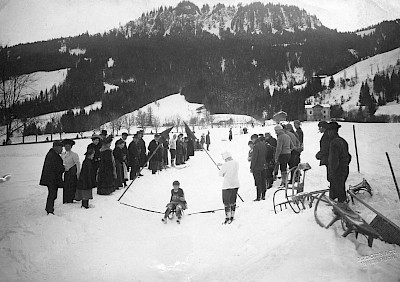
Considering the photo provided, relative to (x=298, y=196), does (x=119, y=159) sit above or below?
above

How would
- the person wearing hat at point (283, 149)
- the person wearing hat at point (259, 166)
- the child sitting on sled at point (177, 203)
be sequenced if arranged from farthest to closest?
the person wearing hat at point (283, 149) → the person wearing hat at point (259, 166) → the child sitting on sled at point (177, 203)

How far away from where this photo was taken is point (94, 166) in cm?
620

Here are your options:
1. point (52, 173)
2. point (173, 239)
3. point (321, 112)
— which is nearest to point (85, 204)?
point (52, 173)

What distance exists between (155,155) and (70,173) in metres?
3.10

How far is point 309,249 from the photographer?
302 cm

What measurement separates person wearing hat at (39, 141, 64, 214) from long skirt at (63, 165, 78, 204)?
0.47 metres

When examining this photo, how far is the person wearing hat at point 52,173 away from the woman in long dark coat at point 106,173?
1193mm

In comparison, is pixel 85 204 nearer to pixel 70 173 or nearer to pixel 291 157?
pixel 70 173

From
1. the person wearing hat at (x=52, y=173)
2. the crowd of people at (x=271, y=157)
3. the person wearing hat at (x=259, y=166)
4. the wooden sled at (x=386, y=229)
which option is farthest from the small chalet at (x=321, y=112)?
the person wearing hat at (x=52, y=173)

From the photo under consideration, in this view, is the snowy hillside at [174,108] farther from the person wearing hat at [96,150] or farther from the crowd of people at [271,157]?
the person wearing hat at [96,150]

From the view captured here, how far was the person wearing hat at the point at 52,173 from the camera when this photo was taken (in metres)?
4.72

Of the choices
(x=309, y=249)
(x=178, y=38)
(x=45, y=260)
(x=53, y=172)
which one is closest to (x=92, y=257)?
(x=45, y=260)

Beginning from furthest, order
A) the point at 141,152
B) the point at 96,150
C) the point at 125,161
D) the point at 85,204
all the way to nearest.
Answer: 1. the point at 141,152
2. the point at 125,161
3. the point at 96,150
4. the point at 85,204

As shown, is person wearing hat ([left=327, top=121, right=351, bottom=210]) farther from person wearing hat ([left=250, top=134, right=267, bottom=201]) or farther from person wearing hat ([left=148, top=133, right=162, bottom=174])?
person wearing hat ([left=148, top=133, right=162, bottom=174])
